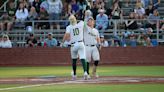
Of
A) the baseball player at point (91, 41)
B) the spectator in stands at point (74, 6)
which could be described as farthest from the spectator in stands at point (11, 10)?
the baseball player at point (91, 41)

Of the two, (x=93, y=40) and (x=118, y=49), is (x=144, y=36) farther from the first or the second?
(x=93, y=40)

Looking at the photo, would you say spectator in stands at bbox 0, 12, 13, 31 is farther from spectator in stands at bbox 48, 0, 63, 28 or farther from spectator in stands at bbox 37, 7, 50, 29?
spectator in stands at bbox 48, 0, 63, 28

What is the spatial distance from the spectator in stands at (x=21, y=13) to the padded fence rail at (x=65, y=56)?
1922 millimetres

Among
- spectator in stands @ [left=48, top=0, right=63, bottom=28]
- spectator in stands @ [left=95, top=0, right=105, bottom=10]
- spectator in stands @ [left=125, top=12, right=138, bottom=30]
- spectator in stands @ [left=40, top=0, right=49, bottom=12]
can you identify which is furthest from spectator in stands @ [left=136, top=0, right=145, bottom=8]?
spectator in stands @ [left=40, top=0, right=49, bottom=12]

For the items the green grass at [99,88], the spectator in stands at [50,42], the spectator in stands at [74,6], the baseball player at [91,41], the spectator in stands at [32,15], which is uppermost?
the spectator in stands at [74,6]

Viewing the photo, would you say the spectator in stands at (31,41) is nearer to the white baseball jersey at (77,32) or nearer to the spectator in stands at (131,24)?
the spectator in stands at (131,24)

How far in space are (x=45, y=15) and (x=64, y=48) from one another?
8.40ft

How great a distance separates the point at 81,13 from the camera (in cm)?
2723

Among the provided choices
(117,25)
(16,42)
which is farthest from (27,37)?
(117,25)

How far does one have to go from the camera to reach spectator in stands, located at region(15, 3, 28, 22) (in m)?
27.7

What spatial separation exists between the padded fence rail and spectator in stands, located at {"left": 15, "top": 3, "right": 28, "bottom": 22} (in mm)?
1922

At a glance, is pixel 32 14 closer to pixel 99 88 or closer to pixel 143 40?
pixel 143 40

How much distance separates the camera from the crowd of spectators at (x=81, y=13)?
26656mm

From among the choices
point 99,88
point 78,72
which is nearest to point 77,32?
point 99,88
